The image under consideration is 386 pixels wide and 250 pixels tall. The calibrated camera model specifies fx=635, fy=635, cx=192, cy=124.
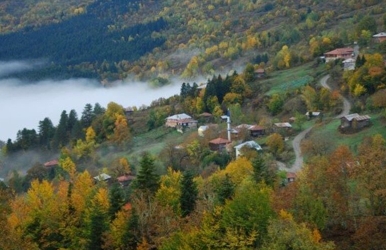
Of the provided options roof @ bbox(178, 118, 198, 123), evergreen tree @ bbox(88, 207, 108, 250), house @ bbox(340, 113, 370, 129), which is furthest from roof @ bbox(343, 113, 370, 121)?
evergreen tree @ bbox(88, 207, 108, 250)

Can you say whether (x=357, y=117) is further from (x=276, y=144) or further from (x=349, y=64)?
(x=349, y=64)


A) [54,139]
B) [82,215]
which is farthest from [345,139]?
[54,139]

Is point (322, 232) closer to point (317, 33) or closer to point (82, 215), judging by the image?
point (82, 215)

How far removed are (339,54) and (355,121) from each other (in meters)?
33.8

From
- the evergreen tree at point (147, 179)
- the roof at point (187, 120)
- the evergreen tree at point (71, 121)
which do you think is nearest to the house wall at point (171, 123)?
the roof at point (187, 120)

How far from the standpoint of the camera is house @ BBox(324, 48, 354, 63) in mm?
95000

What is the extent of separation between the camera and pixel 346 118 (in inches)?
2571

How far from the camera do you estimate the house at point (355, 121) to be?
6400cm

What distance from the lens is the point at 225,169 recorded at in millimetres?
52875

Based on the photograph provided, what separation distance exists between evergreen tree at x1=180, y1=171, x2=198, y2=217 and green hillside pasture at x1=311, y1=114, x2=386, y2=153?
68.1 ft

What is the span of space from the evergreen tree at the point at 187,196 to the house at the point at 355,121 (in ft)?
93.4

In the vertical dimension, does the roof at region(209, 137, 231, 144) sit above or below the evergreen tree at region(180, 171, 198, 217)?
below

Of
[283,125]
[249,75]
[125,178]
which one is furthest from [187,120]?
[125,178]

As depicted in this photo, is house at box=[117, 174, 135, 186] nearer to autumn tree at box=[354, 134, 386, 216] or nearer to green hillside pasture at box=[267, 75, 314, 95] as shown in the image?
green hillside pasture at box=[267, 75, 314, 95]
